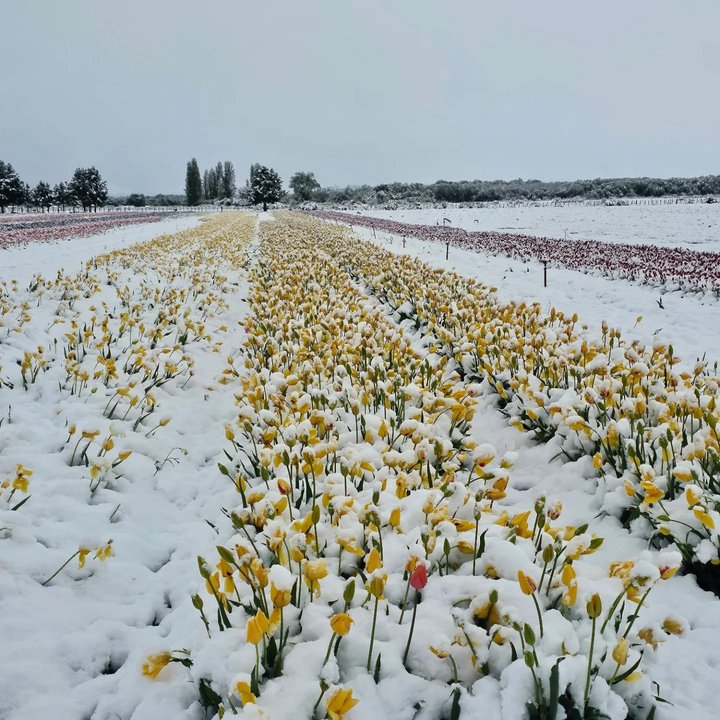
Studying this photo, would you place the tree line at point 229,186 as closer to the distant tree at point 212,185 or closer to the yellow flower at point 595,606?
the distant tree at point 212,185

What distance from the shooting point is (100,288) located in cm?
970

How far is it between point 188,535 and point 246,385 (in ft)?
5.23

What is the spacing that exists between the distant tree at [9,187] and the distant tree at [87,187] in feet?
29.5

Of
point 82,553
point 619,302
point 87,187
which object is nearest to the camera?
point 82,553

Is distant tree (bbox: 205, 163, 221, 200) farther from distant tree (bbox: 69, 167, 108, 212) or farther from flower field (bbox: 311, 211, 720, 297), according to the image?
flower field (bbox: 311, 211, 720, 297)

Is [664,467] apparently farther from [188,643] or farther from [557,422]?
[188,643]

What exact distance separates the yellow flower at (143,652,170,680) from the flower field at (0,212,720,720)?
1 centimetres

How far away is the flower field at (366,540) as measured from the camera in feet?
6.27

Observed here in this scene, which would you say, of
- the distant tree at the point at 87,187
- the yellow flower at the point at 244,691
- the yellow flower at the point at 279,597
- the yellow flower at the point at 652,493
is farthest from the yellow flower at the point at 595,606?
the distant tree at the point at 87,187

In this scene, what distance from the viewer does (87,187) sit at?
83000 millimetres

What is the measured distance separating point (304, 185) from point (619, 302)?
9688 centimetres

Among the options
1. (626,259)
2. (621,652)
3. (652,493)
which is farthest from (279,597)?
(626,259)

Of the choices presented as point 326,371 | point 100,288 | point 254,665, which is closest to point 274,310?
point 326,371

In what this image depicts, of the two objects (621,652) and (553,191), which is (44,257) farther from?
(553,191)
